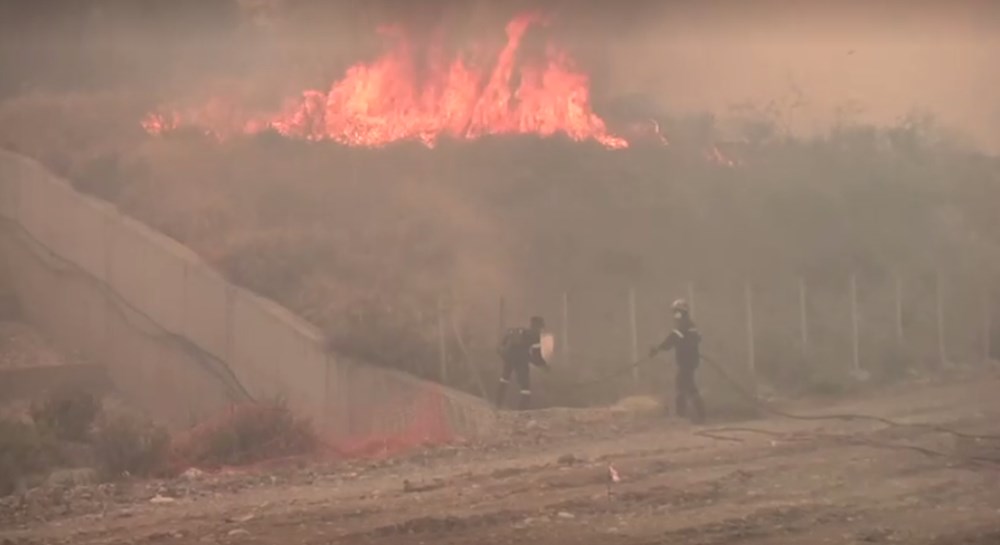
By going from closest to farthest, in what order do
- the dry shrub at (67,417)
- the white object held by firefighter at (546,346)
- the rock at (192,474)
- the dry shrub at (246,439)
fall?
the rock at (192,474) → the dry shrub at (246,439) → the dry shrub at (67,417) → the white object held by firefighter at (546,346)

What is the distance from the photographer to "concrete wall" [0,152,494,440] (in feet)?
57.0

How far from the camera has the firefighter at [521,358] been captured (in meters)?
16.6

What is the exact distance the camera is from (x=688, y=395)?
1650 centimetres

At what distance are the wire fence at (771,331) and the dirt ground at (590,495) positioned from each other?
246 centimetres

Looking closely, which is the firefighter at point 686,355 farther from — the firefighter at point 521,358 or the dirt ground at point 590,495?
the firefighter at point 521,358

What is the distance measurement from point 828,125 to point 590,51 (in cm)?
929

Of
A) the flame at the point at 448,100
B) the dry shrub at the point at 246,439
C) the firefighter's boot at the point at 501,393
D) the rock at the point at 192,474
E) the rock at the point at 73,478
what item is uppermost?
→ the flame at the point at 448,100

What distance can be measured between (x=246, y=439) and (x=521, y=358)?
13.0 feet

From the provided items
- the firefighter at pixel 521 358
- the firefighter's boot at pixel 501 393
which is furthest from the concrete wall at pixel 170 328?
the firefighter at pixel 521 358

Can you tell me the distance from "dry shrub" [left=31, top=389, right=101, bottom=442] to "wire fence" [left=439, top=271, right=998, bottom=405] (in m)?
4.96

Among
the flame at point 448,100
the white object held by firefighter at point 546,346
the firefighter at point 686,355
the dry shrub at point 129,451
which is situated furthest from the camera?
the flame at point 448,100

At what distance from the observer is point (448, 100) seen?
1069 inches

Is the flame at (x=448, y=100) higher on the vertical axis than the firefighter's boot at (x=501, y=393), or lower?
higher

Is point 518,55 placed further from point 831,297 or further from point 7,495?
point 7,495
